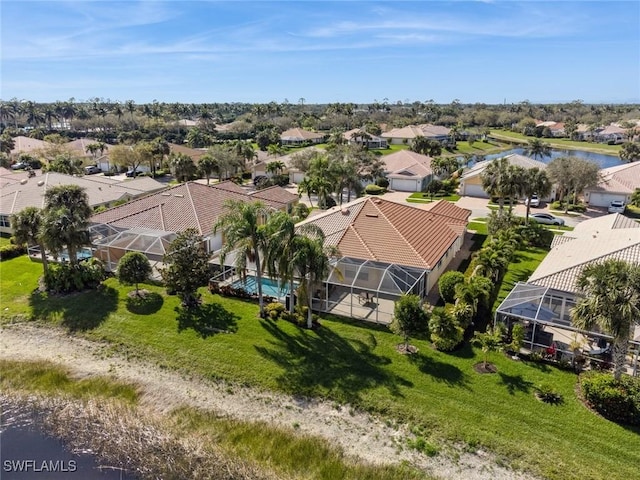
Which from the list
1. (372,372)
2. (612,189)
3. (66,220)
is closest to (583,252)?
(372,372)

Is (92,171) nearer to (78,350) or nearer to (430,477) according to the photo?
(78,350)

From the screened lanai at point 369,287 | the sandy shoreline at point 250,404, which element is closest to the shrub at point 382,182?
the screened lanai at point 369,287

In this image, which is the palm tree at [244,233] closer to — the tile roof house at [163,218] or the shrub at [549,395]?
the tile roof house at [163,218]

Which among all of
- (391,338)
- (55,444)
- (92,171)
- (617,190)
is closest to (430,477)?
(391,338)

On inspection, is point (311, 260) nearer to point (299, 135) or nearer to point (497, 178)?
point (497, 178)

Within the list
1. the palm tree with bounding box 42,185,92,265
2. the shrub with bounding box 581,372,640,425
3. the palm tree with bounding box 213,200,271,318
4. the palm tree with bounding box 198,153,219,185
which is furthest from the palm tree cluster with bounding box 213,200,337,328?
the palm tree with bounding box 198,153,219,185

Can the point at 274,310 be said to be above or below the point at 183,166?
below
